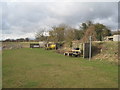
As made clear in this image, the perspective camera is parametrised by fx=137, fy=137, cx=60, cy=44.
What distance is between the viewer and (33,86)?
5031 mm

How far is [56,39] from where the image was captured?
32406mm

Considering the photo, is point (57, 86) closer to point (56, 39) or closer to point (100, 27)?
point (56, 39)

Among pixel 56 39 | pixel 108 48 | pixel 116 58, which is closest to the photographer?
pixel 116 58

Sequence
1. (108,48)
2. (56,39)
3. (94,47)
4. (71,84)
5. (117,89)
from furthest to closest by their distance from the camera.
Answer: (56,39) → (94,47) → (108,48) → (71,84) → (117,89)

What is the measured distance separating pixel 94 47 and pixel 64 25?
60.0 ft

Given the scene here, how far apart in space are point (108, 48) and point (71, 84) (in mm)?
10522

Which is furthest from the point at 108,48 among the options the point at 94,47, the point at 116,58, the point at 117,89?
the point at 117,89

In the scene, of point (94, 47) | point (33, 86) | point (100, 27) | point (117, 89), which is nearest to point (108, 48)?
point (94, 47)

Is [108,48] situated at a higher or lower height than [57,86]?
higher

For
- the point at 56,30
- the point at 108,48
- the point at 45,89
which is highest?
the point at 56,30

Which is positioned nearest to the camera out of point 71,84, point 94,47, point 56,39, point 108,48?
point 71,84

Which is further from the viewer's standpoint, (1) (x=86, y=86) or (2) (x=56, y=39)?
(2) (x=56, y=39)

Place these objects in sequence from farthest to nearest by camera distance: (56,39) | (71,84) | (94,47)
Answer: (56,39) < (94,47) < (71,84)

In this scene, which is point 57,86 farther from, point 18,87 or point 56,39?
point 56,39
